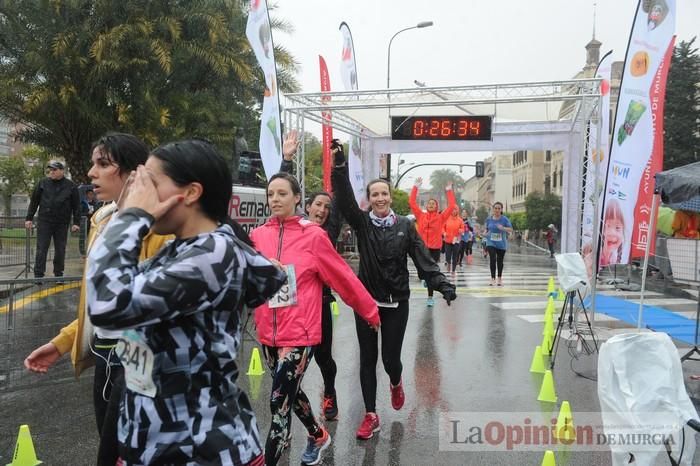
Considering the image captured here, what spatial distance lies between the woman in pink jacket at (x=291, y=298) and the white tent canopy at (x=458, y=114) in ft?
31.7

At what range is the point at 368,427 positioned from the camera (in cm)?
456

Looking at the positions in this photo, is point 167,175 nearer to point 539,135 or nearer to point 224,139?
point 539,135

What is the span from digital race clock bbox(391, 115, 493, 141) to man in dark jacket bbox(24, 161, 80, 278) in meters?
8.38

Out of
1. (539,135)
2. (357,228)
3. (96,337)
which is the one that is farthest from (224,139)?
(96,337)

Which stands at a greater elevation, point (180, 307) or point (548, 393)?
point (180, 307)

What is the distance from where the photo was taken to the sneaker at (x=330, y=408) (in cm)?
504

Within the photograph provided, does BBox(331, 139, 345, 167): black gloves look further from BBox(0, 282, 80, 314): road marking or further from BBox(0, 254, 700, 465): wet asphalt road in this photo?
BBox(0, 282, 80, 314): road marking

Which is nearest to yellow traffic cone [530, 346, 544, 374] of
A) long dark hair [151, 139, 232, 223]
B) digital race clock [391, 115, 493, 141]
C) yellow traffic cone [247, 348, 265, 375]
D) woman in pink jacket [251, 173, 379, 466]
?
yellow traffic cone [247, 348, 265, 375]

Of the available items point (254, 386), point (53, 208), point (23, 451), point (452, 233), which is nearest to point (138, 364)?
point (23, 451)

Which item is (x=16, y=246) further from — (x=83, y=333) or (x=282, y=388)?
(x=83, y=333)

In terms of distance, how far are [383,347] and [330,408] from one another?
0.74 meters

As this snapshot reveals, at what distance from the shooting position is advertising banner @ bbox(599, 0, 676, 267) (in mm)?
7645

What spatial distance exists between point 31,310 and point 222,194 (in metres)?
5.43

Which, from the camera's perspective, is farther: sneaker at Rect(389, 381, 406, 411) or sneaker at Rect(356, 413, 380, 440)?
sneaker at Rect(389, 381, 406, 411)
